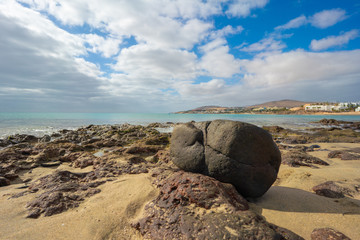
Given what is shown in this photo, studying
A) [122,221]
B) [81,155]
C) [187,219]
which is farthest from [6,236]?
[81,155]

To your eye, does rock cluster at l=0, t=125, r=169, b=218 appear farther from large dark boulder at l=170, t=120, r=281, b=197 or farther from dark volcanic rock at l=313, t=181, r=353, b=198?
dark volcanic rock at l=313, t=181, r=353, b=198

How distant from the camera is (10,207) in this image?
140 inches

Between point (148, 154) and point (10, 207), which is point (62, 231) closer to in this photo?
point (10, 207)

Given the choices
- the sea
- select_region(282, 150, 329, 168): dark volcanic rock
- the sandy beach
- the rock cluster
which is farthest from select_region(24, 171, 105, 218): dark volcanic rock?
the sea

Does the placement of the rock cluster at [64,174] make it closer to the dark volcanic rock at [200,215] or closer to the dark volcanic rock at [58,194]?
the dark volcanic rock at [58,194]

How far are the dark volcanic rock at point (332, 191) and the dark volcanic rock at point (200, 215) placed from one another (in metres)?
2.35

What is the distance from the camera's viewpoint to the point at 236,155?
3.48 meters

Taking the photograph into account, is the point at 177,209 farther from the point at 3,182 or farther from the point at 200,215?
the point at 3,182

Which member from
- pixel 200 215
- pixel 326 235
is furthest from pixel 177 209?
pixel 326 235

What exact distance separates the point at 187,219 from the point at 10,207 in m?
3.74

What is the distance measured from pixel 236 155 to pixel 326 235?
5.48 feet

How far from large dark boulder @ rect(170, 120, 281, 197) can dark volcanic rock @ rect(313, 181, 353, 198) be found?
1353mm

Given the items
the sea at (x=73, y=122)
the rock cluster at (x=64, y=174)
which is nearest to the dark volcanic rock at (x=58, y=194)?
the rock cluster at (x=64, y=174)

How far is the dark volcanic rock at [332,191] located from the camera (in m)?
3.96
